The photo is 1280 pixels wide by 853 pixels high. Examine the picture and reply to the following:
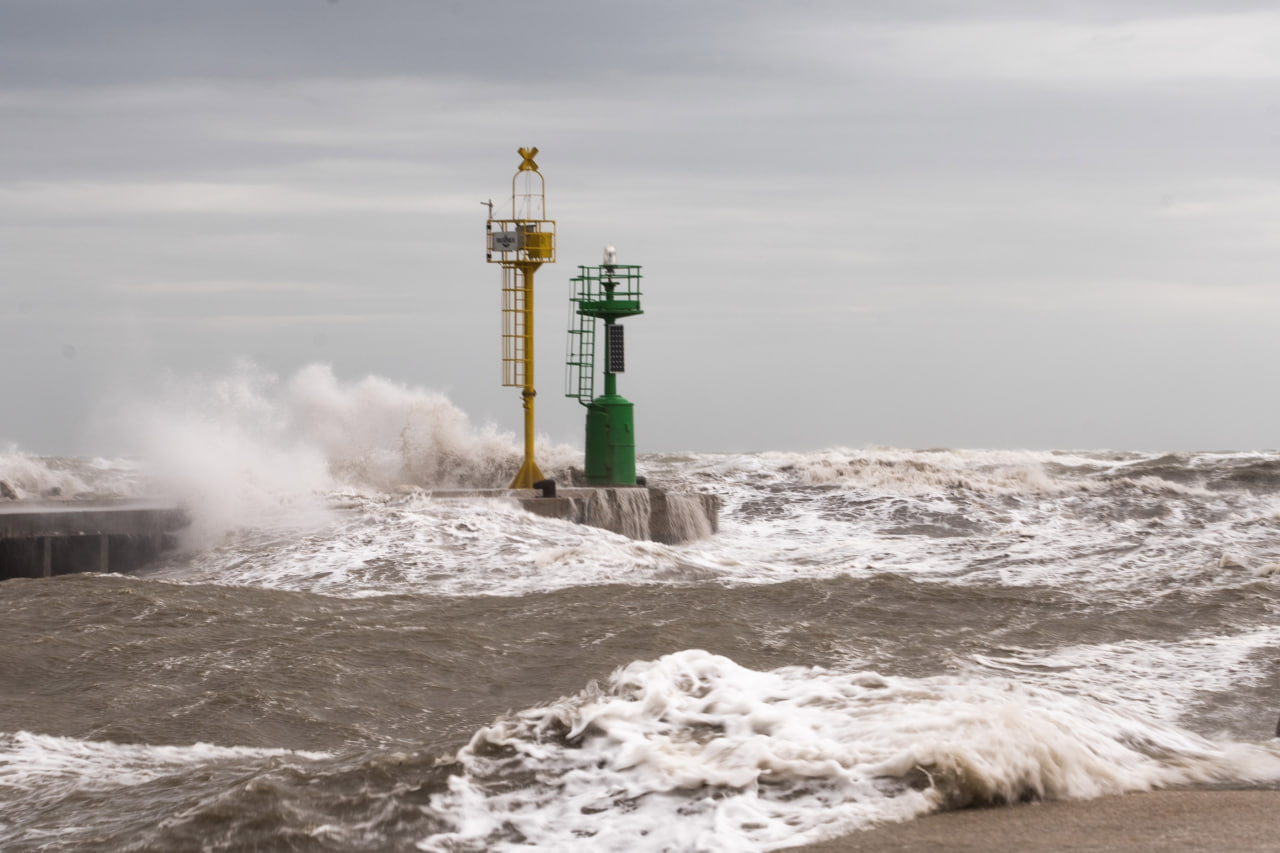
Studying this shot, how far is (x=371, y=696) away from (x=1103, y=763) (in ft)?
11.5

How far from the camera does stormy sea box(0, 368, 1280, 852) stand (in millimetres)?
3783

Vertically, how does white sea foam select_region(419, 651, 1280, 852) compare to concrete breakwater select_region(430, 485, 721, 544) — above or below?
above

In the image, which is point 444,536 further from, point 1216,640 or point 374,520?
point 1216,640

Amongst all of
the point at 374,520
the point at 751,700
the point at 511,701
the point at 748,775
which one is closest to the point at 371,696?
the point at 511,701

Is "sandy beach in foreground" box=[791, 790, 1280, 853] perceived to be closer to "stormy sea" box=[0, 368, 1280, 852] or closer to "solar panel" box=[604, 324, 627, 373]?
"stormy sea" box=[0, 368, 1280, 852]

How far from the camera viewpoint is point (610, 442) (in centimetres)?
1647

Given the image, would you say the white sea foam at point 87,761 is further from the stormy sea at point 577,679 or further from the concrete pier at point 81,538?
the concrete pier at point 81,538

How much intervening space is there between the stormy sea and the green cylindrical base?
3.08 meters

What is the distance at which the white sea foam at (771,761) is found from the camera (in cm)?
361

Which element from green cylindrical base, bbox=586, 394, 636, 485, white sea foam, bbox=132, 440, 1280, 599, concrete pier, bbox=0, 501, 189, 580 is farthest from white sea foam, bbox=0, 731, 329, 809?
green cylindrical base, bbox=586, 394, 636, 485

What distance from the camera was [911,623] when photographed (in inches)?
307

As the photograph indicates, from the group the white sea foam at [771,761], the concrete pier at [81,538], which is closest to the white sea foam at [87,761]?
the white sea foam at [771,761]

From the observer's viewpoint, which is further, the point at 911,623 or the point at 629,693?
the point at 911,623

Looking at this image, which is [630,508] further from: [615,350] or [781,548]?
[615,350]
